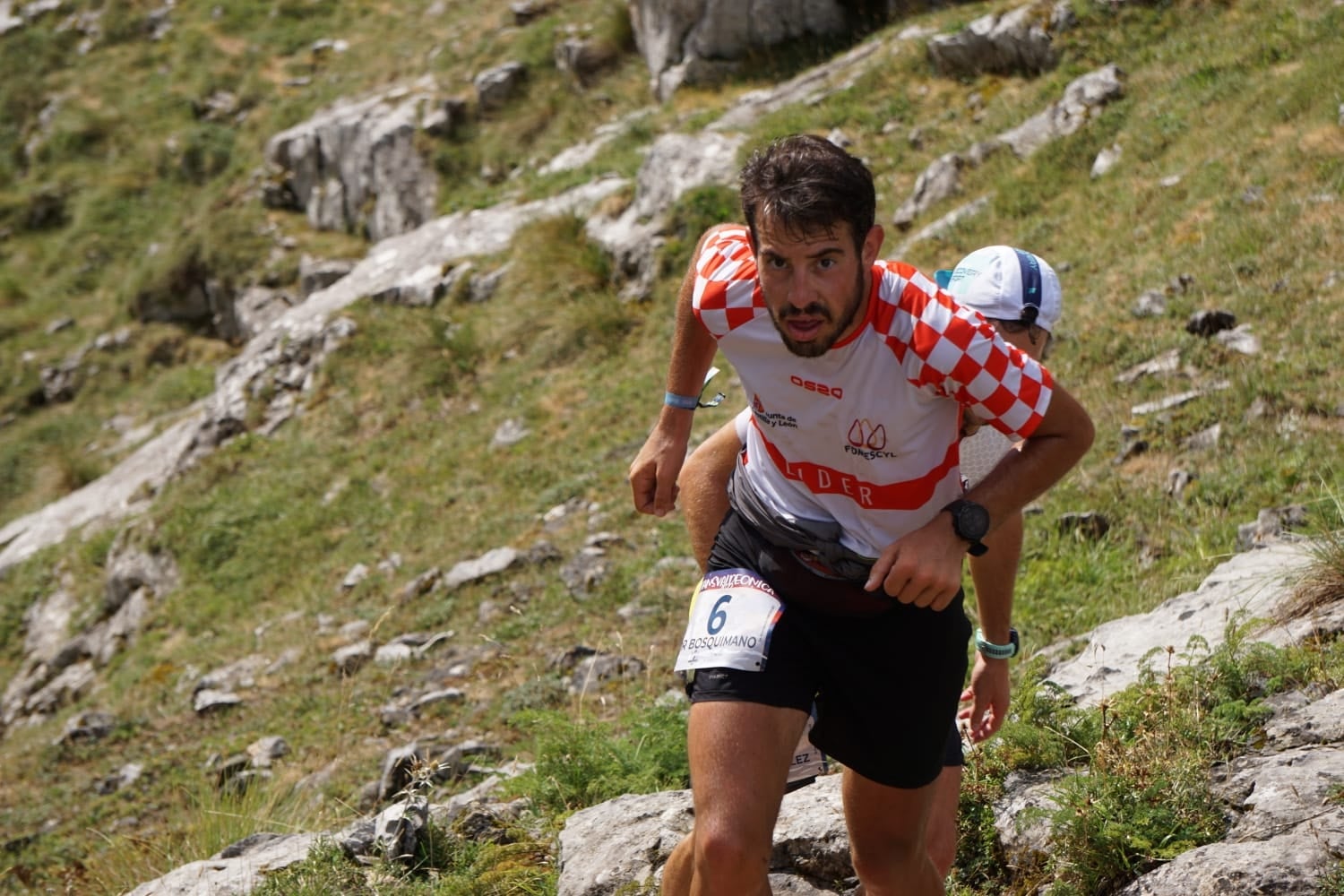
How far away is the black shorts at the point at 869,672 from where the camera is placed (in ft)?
9.91

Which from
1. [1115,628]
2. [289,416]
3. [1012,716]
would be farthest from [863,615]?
[289,416]

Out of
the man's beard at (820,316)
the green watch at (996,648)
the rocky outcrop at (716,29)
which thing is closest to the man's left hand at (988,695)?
the green watch at (996,648)

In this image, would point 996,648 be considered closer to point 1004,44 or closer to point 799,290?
point 799,290

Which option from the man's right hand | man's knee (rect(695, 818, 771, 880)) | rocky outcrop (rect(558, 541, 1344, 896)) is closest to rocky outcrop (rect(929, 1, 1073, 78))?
rocky outcrop (rect(558, 541, 1344, 896))

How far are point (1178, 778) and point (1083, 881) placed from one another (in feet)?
1.24

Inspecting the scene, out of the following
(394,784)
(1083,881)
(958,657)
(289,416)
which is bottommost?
(289,416)

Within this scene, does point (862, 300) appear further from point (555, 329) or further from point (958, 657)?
point (555, 329)

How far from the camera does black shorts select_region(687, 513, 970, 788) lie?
3021 millimetres

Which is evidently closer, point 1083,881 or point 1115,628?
point 1083,881

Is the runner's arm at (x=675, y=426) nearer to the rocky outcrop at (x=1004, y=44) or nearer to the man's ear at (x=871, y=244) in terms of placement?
the man's ear at (x=871, y=244)

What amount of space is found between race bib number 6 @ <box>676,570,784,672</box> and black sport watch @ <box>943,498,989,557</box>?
1.58 ft

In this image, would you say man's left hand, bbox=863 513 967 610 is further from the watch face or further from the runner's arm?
the runner's arm

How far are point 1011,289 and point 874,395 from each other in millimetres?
610

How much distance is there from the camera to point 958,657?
10.2 ft
